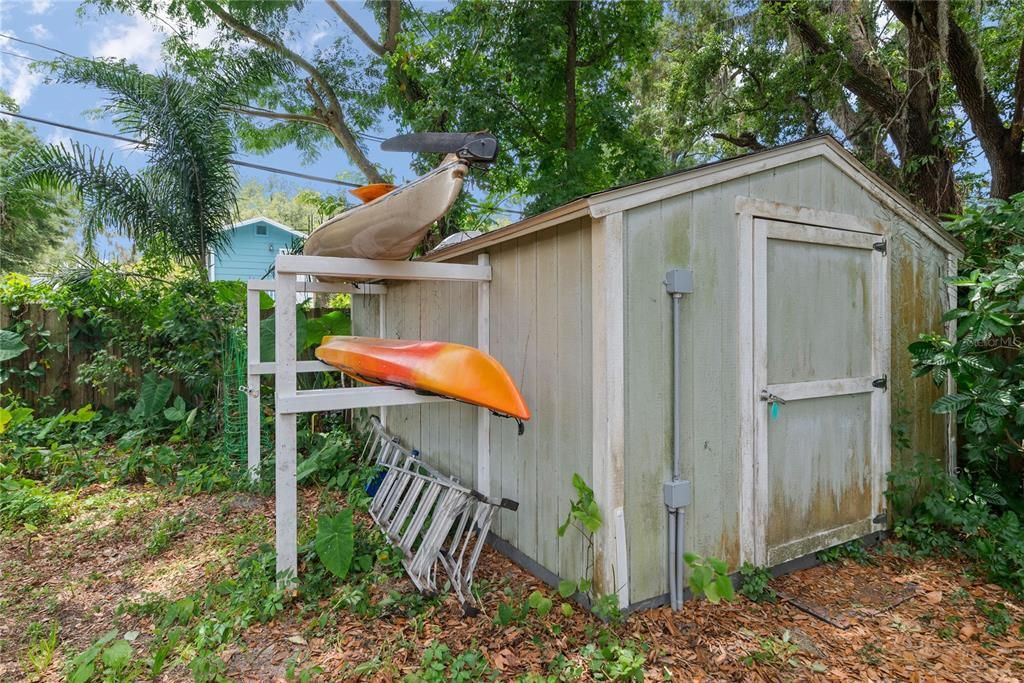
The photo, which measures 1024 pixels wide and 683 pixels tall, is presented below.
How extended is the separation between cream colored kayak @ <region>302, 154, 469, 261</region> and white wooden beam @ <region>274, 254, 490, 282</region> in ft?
0.18

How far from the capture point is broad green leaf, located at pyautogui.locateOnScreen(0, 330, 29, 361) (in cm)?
526

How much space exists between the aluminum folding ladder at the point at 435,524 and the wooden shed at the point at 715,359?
0.26 metres

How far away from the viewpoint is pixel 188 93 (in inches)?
247

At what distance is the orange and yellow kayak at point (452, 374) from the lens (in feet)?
7.44

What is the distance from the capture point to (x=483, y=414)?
3.21 m

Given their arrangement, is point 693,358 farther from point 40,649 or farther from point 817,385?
point 40,649

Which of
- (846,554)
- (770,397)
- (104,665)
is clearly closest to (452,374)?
(770,397)

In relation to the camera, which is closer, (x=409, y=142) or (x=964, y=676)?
(x=964, y=676)

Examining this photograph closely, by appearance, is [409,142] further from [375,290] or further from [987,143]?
[987,143]

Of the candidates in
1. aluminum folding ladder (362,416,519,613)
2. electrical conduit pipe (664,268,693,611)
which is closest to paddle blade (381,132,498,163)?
electrical conduit pipe (664,268,693,611)

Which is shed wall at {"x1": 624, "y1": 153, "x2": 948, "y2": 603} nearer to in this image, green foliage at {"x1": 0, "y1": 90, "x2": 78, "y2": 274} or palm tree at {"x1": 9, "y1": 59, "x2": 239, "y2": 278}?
palm tree at {"x1": 9, "y1": 59, "x2": 239, "y2": 278}

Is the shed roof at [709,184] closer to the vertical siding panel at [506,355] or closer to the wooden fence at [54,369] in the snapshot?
the vertical siding panel at [506,355]

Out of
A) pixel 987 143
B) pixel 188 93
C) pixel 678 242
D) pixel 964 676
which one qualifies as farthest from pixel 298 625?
pixel 987 143

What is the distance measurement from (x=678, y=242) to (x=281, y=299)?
2.08 metres
